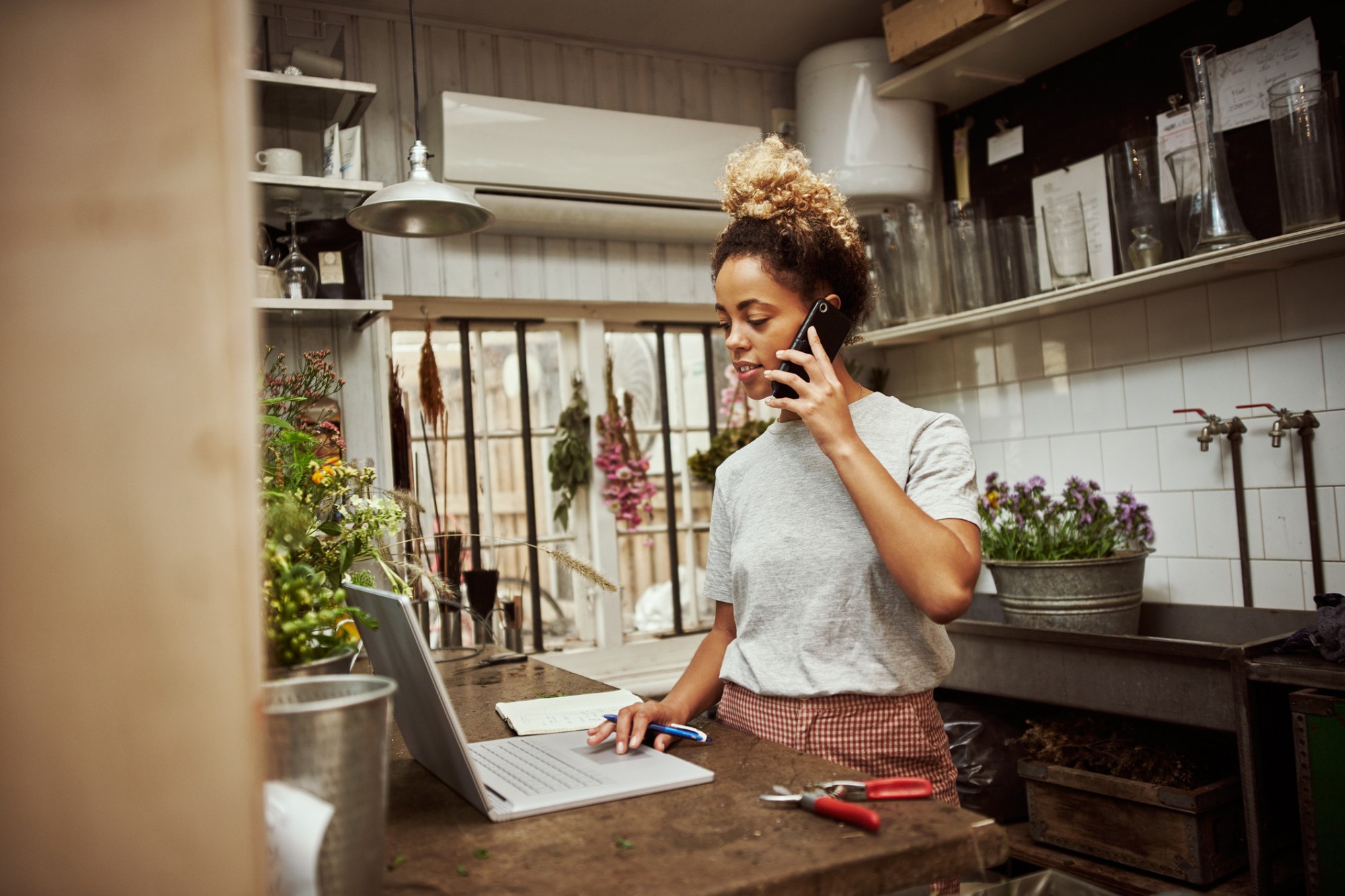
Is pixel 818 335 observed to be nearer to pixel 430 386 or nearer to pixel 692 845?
pixel 692 845

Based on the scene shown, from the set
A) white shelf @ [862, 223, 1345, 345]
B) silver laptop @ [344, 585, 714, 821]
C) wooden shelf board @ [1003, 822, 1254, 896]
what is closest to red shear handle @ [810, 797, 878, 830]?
silver laptop @ [344, 585, 714, 821]

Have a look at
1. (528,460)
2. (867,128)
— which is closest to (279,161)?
(528,460)

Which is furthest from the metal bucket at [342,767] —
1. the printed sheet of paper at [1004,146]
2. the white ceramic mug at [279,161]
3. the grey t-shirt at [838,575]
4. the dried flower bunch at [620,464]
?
the printed sheet of paper at [1004,146]

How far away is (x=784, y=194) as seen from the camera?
58.9 inches

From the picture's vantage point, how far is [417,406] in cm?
329

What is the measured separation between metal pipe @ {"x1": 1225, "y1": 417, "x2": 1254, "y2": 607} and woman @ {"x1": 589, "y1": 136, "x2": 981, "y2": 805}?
65.4 inches

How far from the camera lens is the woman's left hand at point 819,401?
1282mm

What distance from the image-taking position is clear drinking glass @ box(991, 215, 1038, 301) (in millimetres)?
3104

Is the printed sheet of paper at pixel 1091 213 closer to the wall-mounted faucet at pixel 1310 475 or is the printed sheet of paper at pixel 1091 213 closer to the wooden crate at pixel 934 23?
the wooden crate at pixel 934 23

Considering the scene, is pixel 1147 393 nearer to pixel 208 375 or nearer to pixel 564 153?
pixel 564 153

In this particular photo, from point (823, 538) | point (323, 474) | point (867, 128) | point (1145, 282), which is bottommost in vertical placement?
point (823, 538)

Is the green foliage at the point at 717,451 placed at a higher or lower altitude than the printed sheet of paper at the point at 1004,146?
lower

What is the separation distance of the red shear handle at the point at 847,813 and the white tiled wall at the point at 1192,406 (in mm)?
2171

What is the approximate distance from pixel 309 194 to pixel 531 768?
205 cm
